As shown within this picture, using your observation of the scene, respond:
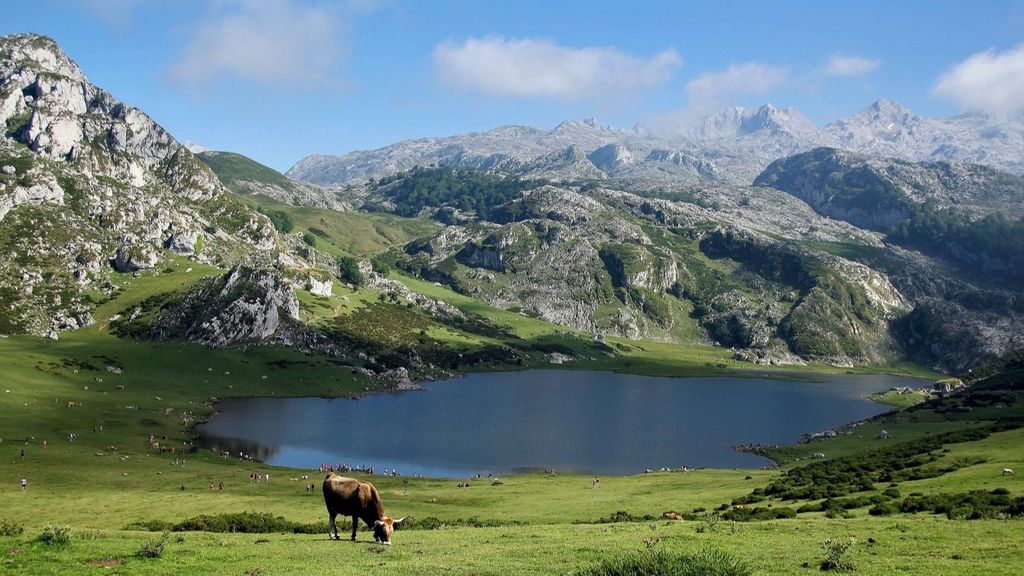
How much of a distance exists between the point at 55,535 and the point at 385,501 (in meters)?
39.3

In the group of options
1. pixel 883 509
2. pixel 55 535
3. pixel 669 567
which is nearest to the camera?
pixel 669 567

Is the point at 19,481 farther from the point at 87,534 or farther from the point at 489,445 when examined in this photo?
the point at 489,445

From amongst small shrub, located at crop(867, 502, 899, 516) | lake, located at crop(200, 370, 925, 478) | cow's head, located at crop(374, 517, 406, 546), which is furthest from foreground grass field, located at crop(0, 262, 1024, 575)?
lake, located at crop(200, 370, 925, 478)

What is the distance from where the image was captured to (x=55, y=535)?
91.1ft

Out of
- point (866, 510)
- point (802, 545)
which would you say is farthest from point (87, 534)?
point (866, 510)

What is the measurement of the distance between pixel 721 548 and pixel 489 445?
102 metres

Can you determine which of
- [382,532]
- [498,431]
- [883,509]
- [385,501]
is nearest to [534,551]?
[382,532]

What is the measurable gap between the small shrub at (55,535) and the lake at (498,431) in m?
79.1

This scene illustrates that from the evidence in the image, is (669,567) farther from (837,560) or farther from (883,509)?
(883,509)

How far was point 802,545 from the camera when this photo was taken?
96.2ft

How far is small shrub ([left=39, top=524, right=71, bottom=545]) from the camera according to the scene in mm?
27734

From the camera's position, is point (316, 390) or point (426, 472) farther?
point (316, 390)

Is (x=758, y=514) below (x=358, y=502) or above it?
below

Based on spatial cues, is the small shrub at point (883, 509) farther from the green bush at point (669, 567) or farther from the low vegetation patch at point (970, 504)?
the green bush at point (669, 567)
